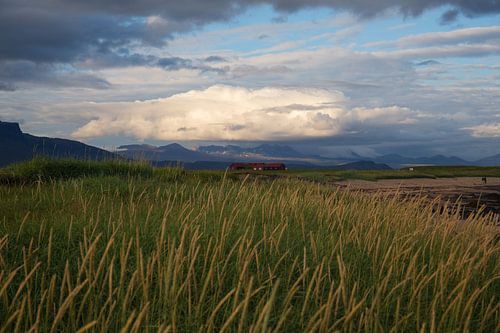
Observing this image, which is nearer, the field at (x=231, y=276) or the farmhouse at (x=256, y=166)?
the field at (x=231, y=276)

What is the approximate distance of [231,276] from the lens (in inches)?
168

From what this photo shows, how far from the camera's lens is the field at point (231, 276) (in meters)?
2.86

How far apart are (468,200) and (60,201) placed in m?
10.8

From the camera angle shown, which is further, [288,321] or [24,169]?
[24,169]

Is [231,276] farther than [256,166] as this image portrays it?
No

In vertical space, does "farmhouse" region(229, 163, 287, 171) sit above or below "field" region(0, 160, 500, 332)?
above

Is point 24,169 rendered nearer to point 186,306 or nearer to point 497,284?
point 186,306

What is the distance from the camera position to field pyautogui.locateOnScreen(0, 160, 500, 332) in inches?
112

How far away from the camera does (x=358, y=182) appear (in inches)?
704

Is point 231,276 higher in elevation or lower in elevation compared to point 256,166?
lower

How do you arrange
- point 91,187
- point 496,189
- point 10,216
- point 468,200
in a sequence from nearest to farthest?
point 10,216
point 91,187
point 468,200
point 496,189

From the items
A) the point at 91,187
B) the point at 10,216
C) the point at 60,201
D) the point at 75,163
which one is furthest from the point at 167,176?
the point at 10,216

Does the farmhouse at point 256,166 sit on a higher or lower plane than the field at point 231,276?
higher

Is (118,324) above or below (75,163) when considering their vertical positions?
below
